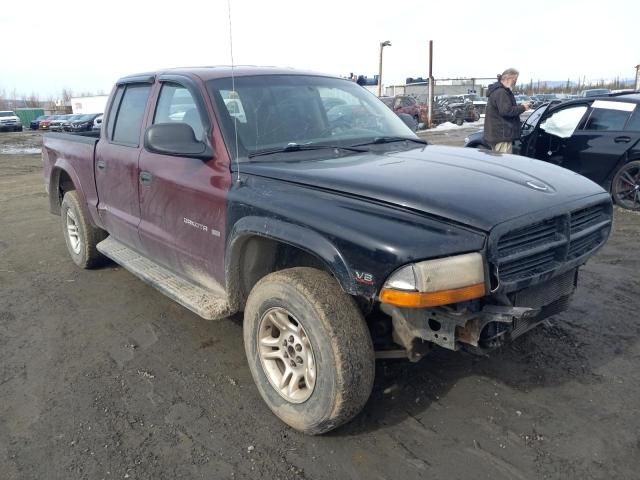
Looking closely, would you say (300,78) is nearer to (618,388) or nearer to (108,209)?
(108,209)

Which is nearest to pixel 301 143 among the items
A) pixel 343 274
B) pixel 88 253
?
pixel 343 274

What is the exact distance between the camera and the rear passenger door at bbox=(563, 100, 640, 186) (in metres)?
7.17

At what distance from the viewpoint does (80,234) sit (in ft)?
17.1

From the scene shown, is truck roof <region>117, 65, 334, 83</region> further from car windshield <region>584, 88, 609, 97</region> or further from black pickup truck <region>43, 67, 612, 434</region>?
car windshield <region>584, 88, 609, 97</region>

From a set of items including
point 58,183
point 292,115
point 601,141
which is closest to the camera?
point 292,115

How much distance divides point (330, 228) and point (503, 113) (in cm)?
590

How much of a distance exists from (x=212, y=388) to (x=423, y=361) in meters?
1.34

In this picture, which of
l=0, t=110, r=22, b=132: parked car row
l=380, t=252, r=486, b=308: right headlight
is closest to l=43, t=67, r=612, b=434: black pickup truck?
A: l=380, t=252, r=486, b=308: right headlight

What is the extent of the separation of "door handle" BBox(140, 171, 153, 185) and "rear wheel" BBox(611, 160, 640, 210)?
6.34 meters

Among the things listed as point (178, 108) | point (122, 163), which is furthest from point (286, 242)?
point (122, 163)

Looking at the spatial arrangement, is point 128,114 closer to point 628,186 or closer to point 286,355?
point 286,355

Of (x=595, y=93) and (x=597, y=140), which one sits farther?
(x=595, y=93)

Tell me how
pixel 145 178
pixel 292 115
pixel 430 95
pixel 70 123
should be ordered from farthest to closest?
1. pixel 70 123
2. pixel 430 95
3. pixel 145 178
4. pixel 292 115

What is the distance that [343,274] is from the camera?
2.33m
